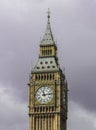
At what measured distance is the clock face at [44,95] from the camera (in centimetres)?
19012

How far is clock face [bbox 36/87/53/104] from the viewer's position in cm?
19012

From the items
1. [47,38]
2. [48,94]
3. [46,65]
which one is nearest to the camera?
[48,94]

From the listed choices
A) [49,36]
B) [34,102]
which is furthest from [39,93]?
[49,36]

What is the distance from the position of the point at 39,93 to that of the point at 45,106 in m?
3.33

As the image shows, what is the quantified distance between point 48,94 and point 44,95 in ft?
2.90

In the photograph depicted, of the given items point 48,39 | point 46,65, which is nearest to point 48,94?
point 46,65

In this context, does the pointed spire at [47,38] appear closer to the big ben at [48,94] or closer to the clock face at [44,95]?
the big ben at [48,94]

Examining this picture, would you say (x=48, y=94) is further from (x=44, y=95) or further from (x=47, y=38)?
(x=47, y=38)

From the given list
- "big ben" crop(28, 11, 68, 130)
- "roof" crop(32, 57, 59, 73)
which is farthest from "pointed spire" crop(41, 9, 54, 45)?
"roof" crop(32, 57, 59, 73)

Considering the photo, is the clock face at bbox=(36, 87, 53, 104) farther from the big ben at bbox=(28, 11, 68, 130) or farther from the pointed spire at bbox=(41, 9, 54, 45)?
the pointed spire at bbox=(41, 9, 54, 45)

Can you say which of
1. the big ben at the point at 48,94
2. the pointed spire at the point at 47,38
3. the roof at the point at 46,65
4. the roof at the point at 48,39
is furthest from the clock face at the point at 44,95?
the pointed spire at the point at 47,38

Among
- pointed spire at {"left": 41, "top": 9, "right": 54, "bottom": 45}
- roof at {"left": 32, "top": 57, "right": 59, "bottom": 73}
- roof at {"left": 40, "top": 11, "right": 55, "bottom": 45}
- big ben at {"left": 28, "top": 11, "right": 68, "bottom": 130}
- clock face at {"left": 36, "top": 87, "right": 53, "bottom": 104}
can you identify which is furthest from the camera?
pointed spire at {"left": 41, "top": 9, "right": 54, "bottom": 45}

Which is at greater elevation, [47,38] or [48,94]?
[47,38]

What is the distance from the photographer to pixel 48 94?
625ft
